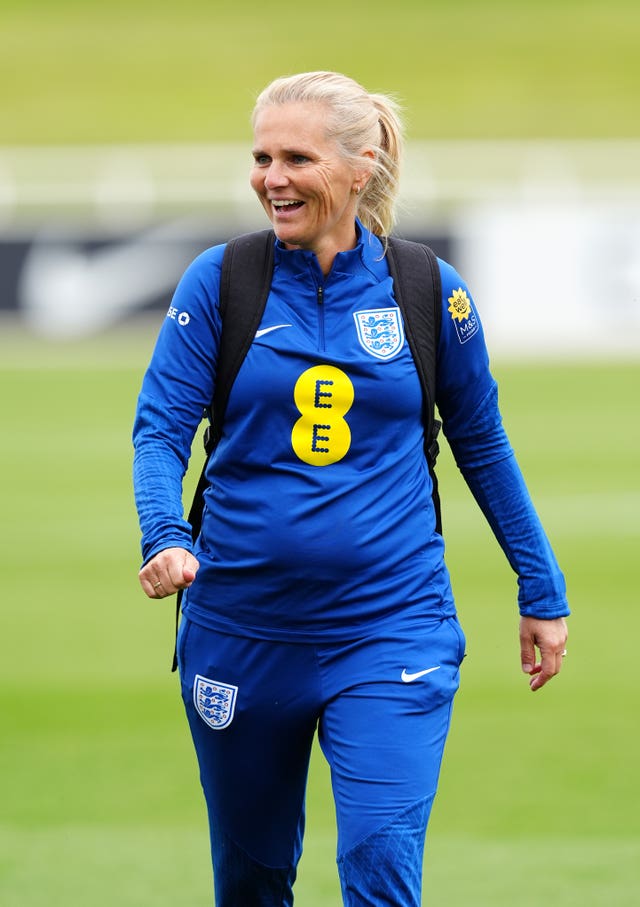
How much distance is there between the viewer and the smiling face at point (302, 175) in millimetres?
3570

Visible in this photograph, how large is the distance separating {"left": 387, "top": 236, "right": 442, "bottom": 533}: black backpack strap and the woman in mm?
26

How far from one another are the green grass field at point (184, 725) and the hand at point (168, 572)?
2011 mm

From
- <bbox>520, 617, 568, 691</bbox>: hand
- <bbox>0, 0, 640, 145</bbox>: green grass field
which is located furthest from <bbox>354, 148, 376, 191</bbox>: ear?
<bbox>0, 0, 640, 145</bbox>: green grass field

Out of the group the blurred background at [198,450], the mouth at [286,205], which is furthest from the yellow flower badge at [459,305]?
the mouth at [286,205]

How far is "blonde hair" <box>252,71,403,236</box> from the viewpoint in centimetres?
358

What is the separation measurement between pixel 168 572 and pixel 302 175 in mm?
916

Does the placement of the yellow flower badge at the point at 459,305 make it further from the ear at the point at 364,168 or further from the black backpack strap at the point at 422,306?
the ear at the point at 364,168

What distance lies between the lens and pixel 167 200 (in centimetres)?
2130

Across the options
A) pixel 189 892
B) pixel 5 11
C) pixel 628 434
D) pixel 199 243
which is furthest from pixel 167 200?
pixel 5 11

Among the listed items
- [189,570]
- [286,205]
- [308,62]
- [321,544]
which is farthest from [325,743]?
[308,62]

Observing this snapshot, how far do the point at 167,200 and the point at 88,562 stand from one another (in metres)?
11.7

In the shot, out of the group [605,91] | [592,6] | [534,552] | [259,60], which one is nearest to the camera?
[534,552]

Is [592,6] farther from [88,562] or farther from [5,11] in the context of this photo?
[88,562]

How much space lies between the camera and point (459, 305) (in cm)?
375
